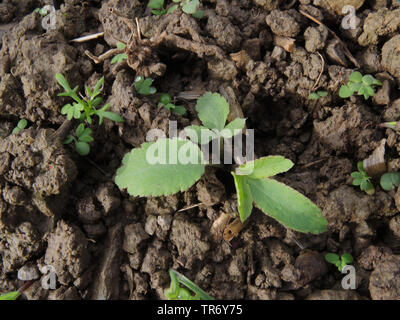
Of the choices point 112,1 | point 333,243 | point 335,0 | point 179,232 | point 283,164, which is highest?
point 112,1

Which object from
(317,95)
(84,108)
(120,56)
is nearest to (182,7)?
(120,56)

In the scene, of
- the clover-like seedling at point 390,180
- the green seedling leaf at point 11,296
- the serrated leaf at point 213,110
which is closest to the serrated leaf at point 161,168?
the serrated leaf at point 213,110

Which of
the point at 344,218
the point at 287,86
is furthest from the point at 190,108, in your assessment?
the point at 344,218

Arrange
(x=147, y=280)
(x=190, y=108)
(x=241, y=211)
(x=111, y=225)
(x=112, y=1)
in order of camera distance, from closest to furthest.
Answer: (x=241, y=211) → (x=147, y=280) → (x=111, y=225) → (x=190, y=108) → (x=112, y=1)

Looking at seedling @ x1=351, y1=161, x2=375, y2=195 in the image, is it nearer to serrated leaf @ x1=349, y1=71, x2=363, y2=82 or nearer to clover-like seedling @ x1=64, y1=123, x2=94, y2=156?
serrated leaf @ x1=349, y1=71, x2=363, y2=82

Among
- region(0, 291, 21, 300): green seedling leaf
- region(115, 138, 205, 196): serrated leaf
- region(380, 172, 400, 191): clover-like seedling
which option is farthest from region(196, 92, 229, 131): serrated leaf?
region(0, 291, 21, 300): green seedling leaf

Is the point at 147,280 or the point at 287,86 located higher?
the point at 287,86

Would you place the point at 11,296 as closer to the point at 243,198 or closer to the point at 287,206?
the point at 243,198

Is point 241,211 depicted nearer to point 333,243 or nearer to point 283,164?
point 283,164
